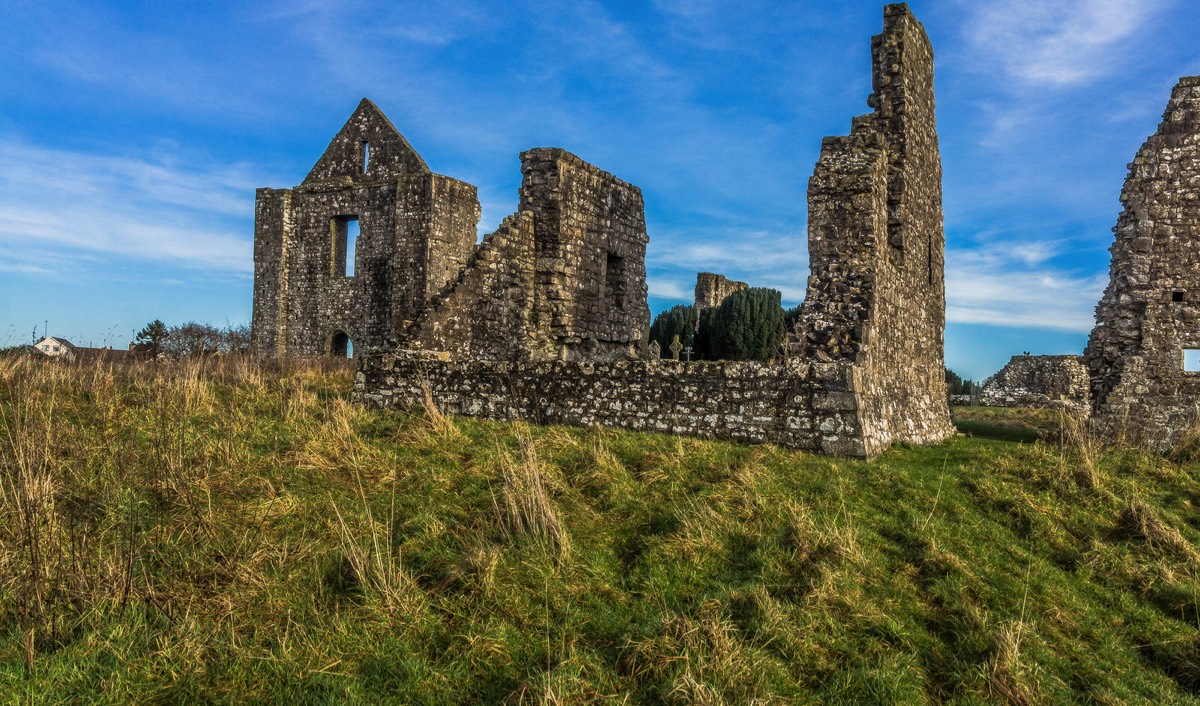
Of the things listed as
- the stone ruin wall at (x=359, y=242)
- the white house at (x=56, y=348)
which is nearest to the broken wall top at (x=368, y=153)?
the stone ruin wall at (x=359, y=242)

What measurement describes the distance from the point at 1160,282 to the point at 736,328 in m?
23.1

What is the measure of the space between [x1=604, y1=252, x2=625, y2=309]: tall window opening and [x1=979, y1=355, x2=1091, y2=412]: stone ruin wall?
1527 centimetres

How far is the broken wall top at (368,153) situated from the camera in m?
24.9

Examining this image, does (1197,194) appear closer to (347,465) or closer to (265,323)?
(347,465)

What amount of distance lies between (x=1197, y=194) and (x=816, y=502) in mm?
15801

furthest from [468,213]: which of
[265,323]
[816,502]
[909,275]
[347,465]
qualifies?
[816,502]

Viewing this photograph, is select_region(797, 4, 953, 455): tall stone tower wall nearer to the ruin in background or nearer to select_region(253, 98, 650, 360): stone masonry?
the ruin in background

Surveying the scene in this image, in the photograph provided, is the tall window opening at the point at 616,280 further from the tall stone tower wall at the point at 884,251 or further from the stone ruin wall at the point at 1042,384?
the stone ruin wall at the point at 1042,384

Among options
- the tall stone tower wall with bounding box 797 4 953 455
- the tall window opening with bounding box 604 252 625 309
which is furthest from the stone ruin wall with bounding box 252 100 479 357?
the tall stone tower wall with bounding box 797 4 953 455

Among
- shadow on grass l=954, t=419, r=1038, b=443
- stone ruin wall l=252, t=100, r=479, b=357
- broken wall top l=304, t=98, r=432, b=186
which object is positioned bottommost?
shadow on grass l=954, t=419, r=1038, b=443

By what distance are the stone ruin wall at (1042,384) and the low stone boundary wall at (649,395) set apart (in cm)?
1731

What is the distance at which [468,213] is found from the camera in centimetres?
2516

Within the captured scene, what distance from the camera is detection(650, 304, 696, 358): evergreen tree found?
42094mm

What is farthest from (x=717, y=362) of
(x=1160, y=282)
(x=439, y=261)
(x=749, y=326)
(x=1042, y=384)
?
(x=749, y=326)
